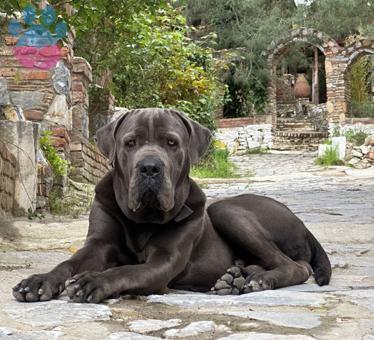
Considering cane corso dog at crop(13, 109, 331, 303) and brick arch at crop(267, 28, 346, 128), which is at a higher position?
brick arch at crop(267, 28, 346, 128)

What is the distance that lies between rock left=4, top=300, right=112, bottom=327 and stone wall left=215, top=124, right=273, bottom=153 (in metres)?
22.7

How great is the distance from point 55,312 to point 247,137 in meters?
23.2

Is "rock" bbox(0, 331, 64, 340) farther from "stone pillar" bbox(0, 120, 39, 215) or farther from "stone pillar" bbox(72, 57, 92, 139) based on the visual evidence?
"stone pillar" bbox(72, 57, 92, 139)

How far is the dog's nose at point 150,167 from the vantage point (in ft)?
10.6

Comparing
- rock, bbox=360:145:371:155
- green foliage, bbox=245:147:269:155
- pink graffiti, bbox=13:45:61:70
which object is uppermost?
pink graffiti, bbox=13:45:61:70

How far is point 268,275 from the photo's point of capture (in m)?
3.60

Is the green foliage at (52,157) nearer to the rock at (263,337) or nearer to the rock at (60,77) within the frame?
the rock at (60,77)

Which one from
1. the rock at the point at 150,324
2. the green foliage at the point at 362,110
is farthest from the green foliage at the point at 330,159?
Result: the rock at the point at 150,324

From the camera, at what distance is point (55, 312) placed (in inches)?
105

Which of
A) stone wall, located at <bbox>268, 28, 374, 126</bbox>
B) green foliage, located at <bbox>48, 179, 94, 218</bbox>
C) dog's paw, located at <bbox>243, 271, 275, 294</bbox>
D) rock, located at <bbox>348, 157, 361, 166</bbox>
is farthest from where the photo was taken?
stone wall, located at <bbox>268, 28, 374, 126</bbox>

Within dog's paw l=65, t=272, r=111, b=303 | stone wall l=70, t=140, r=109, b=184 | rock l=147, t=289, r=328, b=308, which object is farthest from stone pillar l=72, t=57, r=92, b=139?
dog's paw l=65, t=272, r=111, b=303

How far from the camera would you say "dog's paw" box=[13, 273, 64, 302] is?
2.91 m

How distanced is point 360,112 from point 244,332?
2618 centimetres

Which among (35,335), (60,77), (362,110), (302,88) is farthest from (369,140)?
(35,335)
